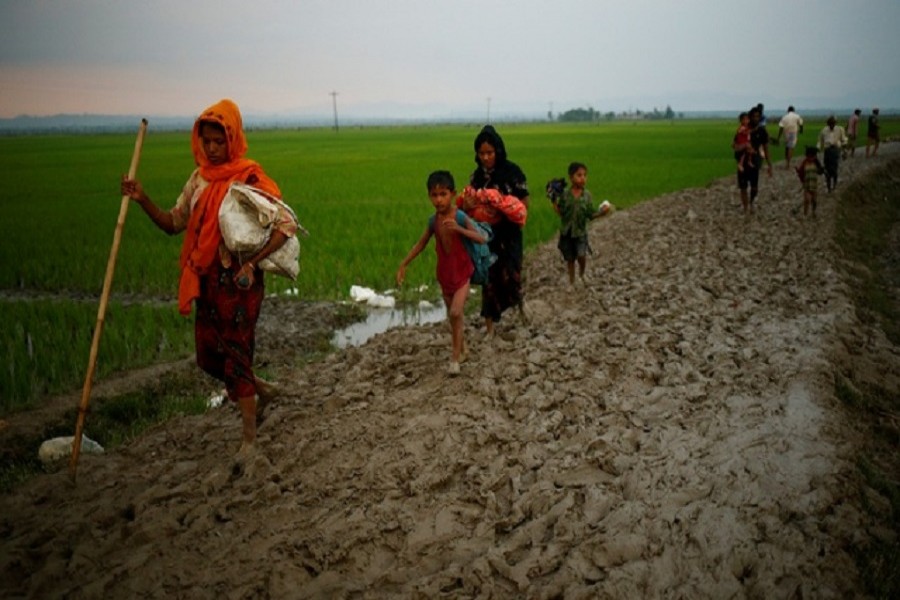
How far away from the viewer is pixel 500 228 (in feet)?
15.6

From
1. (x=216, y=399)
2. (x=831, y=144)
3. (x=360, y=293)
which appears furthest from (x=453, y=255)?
(x=831, y=144)

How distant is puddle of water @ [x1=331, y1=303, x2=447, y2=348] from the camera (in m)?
6.62

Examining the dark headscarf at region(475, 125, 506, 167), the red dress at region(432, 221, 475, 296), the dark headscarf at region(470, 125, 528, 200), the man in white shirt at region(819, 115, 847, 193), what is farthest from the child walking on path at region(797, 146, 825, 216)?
the red dress at region(432, 221, 475, 296)

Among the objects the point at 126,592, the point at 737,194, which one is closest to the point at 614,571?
the point at 126,592

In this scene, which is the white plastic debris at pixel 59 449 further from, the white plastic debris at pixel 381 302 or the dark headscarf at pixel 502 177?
the white plastic debris at pixel 381 302

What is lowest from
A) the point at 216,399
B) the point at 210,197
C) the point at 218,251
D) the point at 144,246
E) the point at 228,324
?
the point at 216,399

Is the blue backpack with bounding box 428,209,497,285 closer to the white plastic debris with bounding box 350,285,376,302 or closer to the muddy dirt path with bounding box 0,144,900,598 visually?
the muddy dirt path with bounding box 0,144,900,598

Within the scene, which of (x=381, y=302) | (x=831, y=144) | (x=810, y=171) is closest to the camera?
(x=381, y=302)

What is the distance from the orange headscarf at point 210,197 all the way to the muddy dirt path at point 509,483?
104 centimetres

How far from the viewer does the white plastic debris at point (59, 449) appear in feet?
13.0

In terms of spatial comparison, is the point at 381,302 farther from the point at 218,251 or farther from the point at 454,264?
the point at 218,251

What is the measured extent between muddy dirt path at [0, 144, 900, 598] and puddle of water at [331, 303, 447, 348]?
4.62 feet

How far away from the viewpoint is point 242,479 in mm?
3232

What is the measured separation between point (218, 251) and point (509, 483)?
1.83m
